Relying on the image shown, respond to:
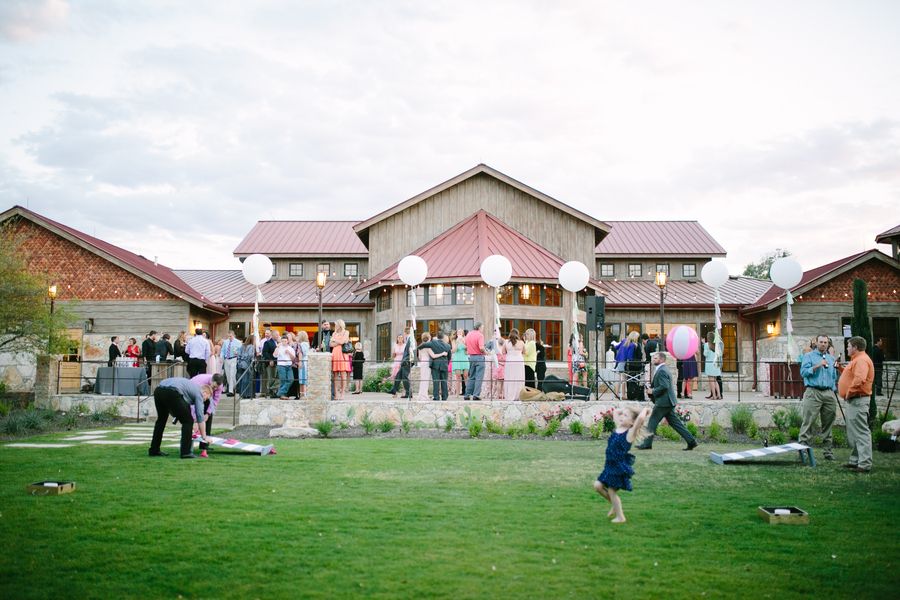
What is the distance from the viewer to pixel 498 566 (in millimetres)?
5707

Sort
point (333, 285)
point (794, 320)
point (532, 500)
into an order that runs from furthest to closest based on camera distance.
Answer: point (333, 285)
point (794, 320)
point (532, 500)

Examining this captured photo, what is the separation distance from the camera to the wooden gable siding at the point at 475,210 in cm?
3034

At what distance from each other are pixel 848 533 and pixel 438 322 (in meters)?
19.8

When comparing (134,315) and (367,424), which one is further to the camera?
(134,315)

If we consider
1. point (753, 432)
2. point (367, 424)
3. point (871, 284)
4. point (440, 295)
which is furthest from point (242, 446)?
point (871, 284)

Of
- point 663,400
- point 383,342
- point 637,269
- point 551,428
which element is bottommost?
point 551,428

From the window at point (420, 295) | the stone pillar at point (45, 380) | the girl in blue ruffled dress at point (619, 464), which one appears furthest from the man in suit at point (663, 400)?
the stone pillar at point (45, 380)

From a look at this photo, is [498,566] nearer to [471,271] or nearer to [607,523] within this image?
[607,523]

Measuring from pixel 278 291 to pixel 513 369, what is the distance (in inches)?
706

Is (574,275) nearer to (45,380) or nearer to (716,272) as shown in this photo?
(716,272)

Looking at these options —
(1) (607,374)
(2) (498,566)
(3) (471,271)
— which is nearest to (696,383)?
(1) (607,374)

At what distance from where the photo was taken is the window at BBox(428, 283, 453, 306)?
26125mm

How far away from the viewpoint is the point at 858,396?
35.7ft

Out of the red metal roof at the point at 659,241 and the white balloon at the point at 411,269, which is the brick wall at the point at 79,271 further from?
the red metal roof at the point at 659,241
